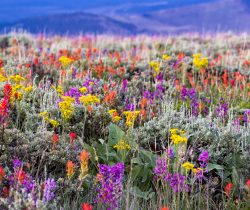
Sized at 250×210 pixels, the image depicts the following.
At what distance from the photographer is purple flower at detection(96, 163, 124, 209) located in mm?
3695

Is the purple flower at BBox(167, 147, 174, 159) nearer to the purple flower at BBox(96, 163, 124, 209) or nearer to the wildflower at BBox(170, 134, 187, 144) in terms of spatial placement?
the wildflower at BBox(170, 134, 187, 144)

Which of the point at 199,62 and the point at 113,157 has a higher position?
the point at 199,62

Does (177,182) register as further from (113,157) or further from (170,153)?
(113,157)

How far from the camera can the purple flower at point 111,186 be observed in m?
3.70

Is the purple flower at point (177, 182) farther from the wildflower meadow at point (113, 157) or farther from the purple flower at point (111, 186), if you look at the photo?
the purple flower at point (111, 186)

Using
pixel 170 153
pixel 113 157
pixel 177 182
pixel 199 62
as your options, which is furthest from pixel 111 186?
pixel 199 62

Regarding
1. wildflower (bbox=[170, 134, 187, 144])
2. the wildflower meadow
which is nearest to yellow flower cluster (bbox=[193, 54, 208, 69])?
the wildflower meadow

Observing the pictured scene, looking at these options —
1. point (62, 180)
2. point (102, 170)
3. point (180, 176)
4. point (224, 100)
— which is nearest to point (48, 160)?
point (62, 180)

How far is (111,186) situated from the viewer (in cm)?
376

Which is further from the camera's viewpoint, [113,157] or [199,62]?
[199,62]

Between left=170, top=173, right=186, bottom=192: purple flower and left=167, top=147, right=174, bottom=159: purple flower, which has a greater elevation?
left=167, top=147, right=174, bottom=159: purple flower

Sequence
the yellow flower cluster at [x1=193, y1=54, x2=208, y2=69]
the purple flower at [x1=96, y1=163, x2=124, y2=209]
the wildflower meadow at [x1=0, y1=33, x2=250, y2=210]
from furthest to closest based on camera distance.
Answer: the yellow flower cluster at [x1=193, y1=54, x2=208, y2=69] → the wildflower meadow at [x1=0, y1=33, x2=250, y2=210] → the purple flower at [x1=96, y1=163, x2=124, y2=209]

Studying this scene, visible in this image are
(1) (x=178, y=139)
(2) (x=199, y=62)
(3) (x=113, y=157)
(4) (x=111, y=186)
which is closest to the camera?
(4) (x=111, y=186)

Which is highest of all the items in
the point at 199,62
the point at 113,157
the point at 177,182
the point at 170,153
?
the point at 199,62
